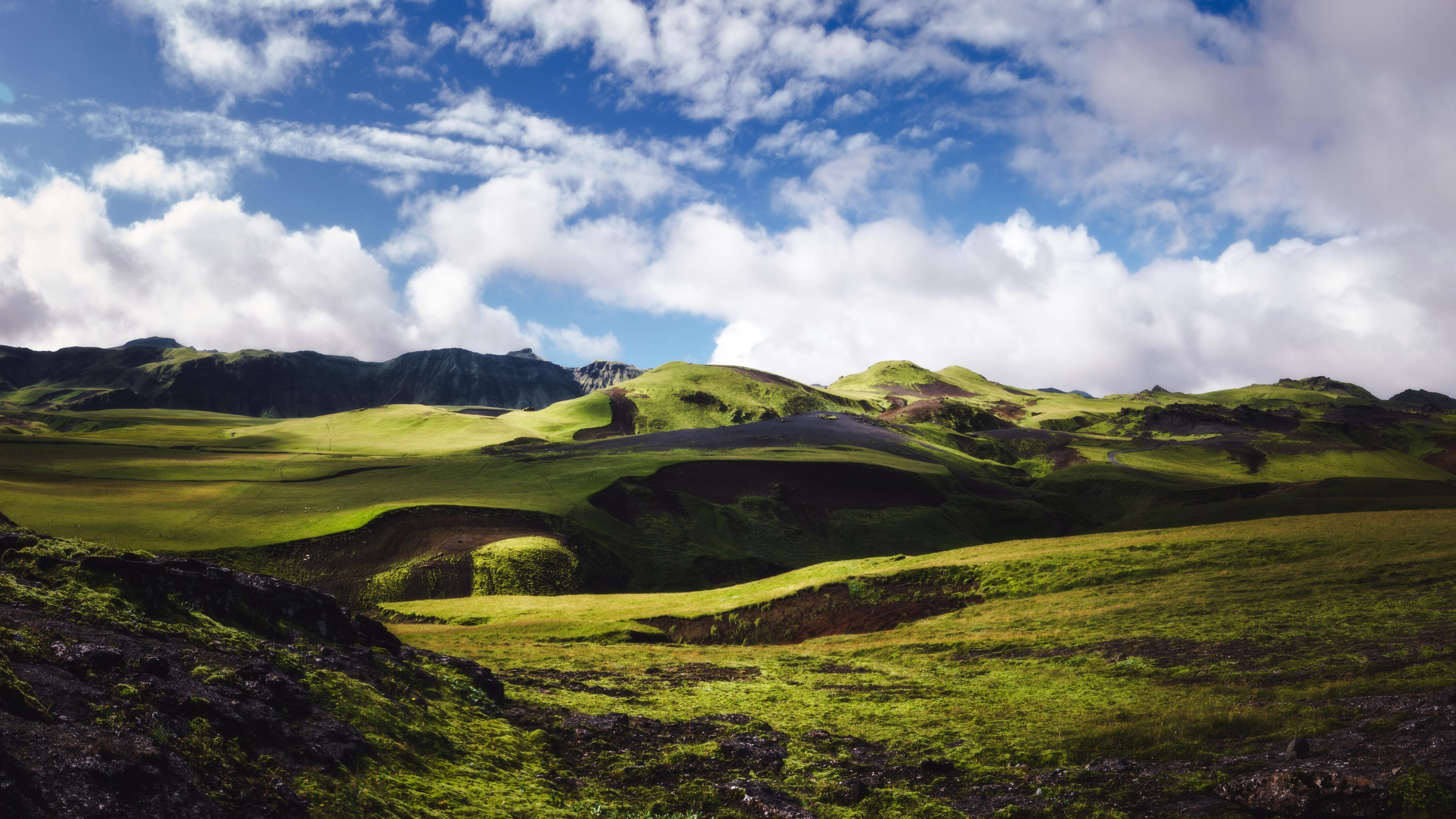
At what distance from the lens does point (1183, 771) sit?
49.2ft

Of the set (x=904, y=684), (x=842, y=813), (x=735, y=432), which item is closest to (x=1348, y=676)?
(x=904, y=684)

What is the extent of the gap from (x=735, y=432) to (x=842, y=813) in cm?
13292

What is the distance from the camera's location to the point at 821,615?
144 ft

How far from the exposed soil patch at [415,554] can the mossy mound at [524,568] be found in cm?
116

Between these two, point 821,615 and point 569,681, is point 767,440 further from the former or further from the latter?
point 569,681

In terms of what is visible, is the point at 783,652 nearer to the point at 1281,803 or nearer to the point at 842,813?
the point at 842,813

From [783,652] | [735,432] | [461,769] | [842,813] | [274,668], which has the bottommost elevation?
[783,652]

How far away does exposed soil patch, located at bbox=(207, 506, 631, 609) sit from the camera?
62.0m

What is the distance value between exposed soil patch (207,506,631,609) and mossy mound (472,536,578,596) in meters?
1.16

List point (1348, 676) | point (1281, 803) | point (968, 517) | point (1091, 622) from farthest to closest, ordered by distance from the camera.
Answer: point (968, 517)
point (1091, 622)
point (1348, 676)
point (1281, 803)

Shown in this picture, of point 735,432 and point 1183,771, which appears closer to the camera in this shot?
point 1183,771

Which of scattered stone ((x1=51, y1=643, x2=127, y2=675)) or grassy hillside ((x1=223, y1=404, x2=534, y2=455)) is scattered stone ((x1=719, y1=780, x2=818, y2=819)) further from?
grassy hillside ((x1=223, y1=404, x2=534, y2=455))

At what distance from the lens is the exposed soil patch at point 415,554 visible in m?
62.0

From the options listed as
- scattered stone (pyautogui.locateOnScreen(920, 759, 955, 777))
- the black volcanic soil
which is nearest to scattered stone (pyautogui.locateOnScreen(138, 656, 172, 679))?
scattered stone (pyautogui.locateOnScreen(920, 759, 955, 777))
